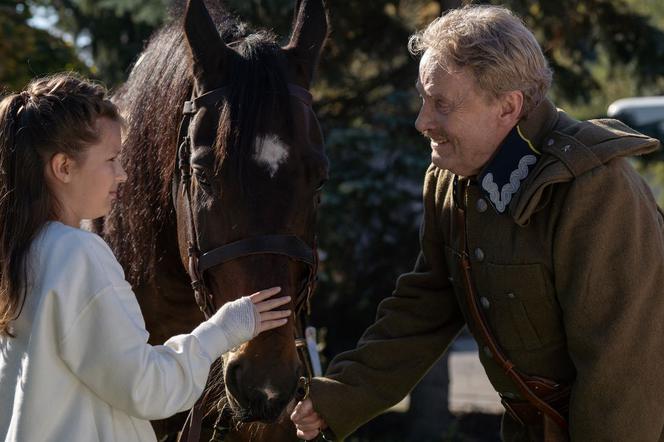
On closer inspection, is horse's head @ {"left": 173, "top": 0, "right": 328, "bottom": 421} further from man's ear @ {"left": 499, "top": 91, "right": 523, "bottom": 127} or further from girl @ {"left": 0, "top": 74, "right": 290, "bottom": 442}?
man's ear @ {"left": 499, "top": 91, "right": 523, "bottom": 127}

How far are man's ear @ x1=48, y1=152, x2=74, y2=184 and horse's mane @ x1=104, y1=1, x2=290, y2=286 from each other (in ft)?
2.53

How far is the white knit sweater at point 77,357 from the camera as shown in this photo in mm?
2221

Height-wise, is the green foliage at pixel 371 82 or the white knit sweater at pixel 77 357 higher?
the white knit sweater at pixel 77 357

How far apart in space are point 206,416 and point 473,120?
55.6 inches

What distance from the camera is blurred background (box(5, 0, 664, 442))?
6.43 meters

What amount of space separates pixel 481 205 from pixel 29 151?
127 centimetres

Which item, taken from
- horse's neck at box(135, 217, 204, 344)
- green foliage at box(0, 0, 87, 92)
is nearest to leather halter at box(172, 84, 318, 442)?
horse's neck at box(135, 217, 204, 344)

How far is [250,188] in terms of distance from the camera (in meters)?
2.84

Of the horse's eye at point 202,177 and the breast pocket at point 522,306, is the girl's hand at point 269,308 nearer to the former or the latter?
the horse's eye at point 202,177

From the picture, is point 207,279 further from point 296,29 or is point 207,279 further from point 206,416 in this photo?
point 296,29

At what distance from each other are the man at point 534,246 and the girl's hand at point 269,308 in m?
0.50

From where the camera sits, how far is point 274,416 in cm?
274

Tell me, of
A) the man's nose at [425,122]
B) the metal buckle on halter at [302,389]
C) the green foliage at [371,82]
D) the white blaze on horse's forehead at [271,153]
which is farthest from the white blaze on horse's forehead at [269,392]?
the green foliage at [371,82]

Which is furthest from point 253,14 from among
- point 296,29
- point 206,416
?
point 206,416
